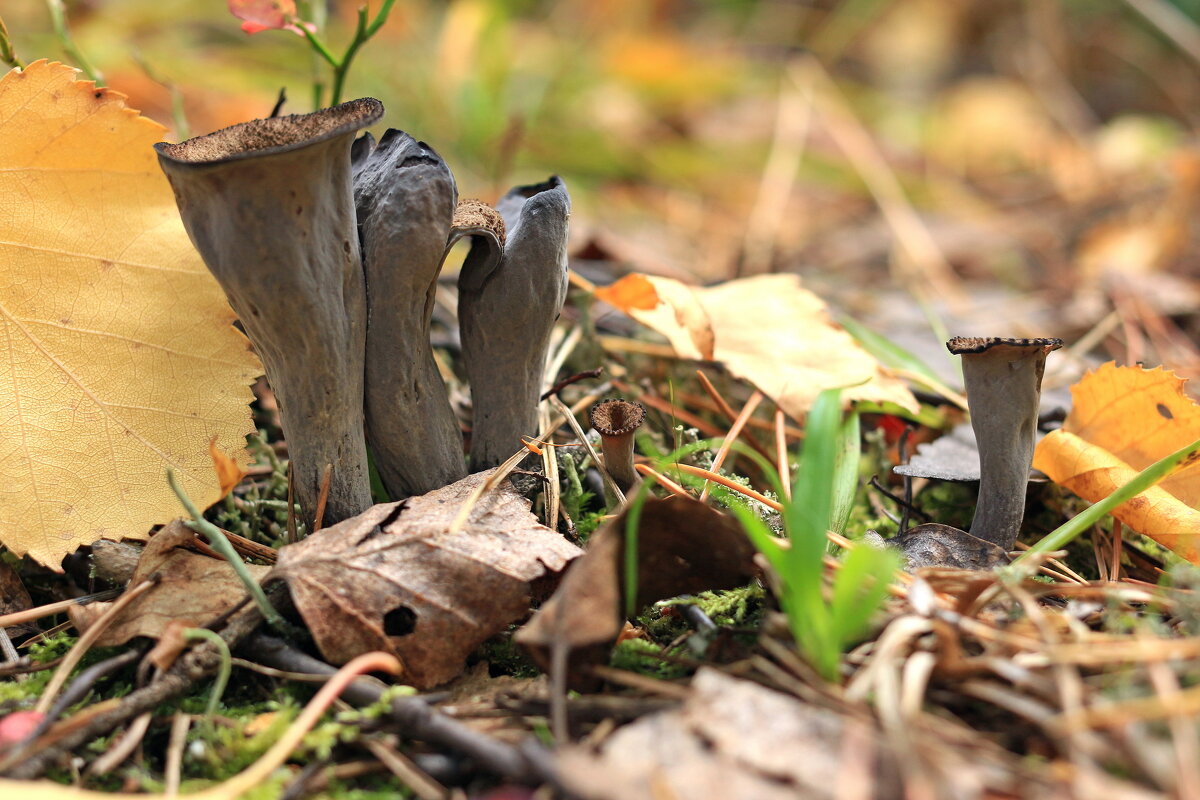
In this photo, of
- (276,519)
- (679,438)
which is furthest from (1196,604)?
(276,519)

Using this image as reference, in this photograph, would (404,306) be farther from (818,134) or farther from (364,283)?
(818,134)

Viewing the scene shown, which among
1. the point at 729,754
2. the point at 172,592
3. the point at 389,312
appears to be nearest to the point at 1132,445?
the point at 729,754

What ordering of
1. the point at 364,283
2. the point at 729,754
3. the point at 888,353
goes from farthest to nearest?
the point at 888,353 < the point at 364,283 < the point at 729,754

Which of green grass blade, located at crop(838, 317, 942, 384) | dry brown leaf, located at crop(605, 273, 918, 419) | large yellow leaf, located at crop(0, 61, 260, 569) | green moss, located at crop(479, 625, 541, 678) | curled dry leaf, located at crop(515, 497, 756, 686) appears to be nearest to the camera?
curled dry leaf, located at crop(515, 497, 756, 686)

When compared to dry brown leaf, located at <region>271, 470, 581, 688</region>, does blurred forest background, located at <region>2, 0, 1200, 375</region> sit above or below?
above

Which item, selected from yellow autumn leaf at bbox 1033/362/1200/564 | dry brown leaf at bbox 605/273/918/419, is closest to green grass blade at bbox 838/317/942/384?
dry brown leaf at bbox 605/273/918/419

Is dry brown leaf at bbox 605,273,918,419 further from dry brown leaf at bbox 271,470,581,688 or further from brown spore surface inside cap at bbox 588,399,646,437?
dry brown leaf at bbox 271,470,581,688

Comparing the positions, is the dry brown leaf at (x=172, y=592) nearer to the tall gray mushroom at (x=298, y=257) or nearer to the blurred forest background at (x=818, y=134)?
the tall gray mushroom at (x=298, y=257)

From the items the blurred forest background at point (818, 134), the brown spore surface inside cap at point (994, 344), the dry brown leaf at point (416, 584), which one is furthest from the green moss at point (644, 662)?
the blurred forest background at point (818, 134)

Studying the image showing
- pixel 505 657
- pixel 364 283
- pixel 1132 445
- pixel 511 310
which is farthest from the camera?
pixel 1132 445
